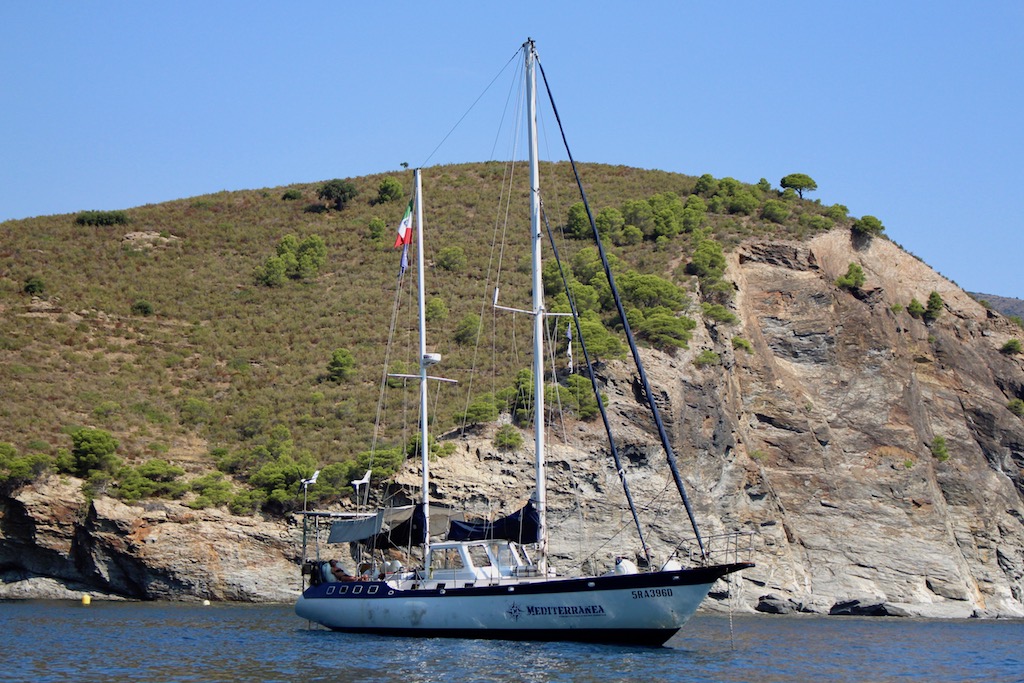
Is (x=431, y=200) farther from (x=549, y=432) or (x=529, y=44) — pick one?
(x=529, y=44)

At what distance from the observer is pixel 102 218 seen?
9694 centimetres

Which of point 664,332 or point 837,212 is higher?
point 837,212

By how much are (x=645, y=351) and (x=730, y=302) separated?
1050cm

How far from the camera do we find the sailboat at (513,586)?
2998cm

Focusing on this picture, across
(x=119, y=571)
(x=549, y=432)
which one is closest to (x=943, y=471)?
(x=549, y=432)

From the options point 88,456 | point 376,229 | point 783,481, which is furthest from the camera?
point 376,229

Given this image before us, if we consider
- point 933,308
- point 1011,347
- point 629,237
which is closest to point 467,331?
point 629,237

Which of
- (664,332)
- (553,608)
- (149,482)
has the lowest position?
(553,608)

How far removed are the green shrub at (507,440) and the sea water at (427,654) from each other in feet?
48.7

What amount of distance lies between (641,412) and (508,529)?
2362 centimetres

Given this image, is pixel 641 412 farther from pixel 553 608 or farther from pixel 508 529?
pixel 553 608

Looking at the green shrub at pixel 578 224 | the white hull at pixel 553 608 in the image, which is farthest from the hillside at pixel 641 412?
the white hull at pixel 553 608

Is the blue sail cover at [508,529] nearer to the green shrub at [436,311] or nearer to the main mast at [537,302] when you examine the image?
the main mast at [537,302]

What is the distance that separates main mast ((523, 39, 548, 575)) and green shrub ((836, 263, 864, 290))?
4163 centimetres
